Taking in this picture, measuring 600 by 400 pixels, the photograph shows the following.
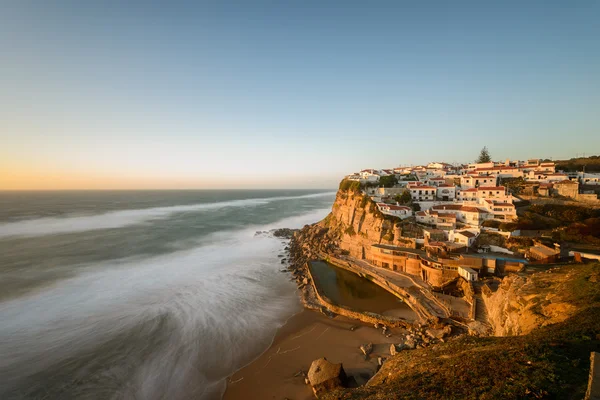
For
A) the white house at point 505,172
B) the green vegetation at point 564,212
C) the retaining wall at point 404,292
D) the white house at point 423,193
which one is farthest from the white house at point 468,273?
the white house at point 505,172

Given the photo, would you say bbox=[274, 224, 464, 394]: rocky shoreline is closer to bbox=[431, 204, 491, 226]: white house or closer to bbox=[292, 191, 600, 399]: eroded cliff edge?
bbox=[292, 191, 600, 399]: eroded cliff edge

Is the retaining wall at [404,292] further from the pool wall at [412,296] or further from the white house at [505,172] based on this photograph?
the white house at [505,172]

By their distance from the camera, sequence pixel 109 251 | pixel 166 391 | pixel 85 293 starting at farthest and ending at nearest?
pixel 109 251, pixel 85 293, pixel 166 391

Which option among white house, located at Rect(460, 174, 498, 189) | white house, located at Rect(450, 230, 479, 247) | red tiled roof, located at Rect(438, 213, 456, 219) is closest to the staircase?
white house, located at Rect(450, 230, 479, 247)

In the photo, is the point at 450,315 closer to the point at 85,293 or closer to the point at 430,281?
the point at 430,281

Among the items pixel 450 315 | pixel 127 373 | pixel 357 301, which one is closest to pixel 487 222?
pixel 450 315

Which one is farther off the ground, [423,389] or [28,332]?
[423,389]
